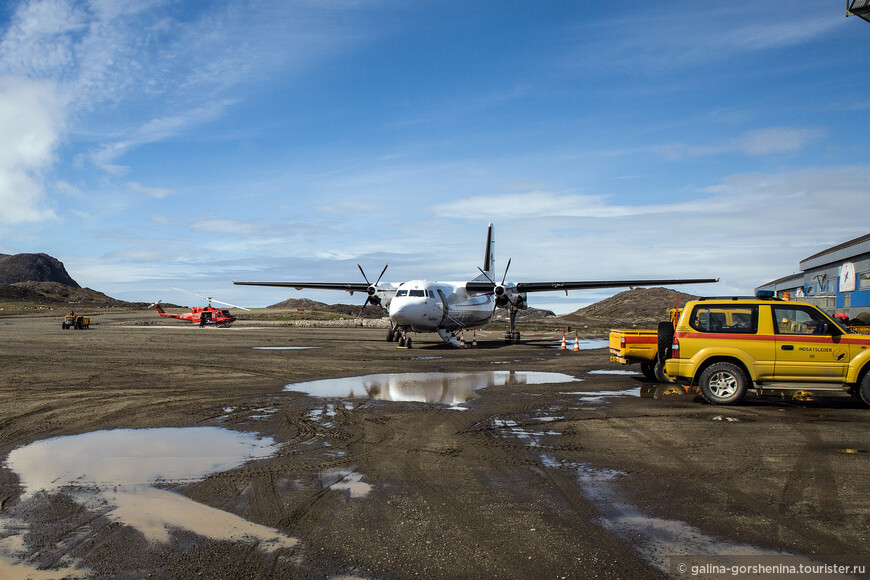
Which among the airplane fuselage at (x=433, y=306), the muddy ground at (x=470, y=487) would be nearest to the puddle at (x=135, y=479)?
the muddy ground at (x=470, y=487)

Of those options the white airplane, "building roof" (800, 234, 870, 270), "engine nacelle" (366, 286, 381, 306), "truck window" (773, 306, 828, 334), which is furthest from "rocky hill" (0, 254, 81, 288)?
"truck window" (773, 306, 828, 334)

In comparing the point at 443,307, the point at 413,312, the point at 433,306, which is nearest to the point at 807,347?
the point at 413,312

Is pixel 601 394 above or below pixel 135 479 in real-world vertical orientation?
above

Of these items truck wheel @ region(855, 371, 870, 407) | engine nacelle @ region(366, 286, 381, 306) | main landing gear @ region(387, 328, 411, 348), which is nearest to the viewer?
truck wheel @ region(855, 371, 870, 407)

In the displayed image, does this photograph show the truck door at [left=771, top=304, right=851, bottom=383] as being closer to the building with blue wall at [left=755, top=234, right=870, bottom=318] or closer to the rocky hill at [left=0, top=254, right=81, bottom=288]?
the building with blue wall at [left=755, top=234, right=870, bottom=318]

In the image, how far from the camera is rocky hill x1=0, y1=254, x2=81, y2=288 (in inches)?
7165

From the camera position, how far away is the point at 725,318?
1138 cm

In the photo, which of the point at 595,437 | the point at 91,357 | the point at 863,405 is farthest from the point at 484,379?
the point at 91,357

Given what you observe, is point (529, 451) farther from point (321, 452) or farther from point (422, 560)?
point (422, 560)

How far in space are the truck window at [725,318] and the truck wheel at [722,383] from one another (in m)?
0.69

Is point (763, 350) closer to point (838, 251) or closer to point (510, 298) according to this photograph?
point (510, 298)

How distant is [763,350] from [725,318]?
87cm

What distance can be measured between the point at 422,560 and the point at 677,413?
297 inches

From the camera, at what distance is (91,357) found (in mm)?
20156
